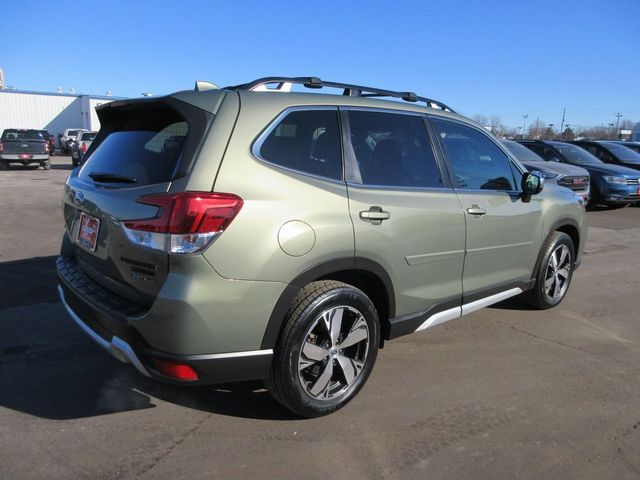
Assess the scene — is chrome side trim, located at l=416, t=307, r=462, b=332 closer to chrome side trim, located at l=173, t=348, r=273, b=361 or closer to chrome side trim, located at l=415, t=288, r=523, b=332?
chrome side trim, located at l=415, t=288, r=523, b=332

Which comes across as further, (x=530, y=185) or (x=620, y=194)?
(x=620, y=194)

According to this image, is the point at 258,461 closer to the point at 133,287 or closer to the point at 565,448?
the point at 133,287

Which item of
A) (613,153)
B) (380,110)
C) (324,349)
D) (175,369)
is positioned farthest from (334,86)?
(613,153)

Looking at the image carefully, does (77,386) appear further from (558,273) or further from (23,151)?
(23,151)

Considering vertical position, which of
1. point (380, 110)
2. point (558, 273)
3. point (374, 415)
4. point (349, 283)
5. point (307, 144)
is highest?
point (380, 110)

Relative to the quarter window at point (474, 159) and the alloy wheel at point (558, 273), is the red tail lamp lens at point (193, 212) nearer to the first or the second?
the quarter window at point (474, 159)

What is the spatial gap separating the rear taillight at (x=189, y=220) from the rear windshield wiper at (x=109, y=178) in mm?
442

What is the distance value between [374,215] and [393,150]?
65 cm

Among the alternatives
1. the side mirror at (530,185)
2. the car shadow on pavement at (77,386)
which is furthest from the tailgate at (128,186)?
the side mirror at (530,185)

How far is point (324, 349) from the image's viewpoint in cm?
298

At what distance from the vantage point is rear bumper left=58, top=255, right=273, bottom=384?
2.54 meters

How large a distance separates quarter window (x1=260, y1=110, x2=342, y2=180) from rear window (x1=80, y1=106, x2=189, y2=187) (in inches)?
19.3

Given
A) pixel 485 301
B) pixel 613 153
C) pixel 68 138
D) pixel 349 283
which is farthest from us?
pixel 68 138

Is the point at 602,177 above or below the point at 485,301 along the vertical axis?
above
